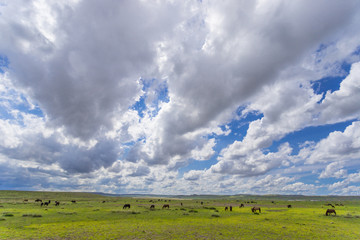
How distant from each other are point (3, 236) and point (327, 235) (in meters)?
37.8

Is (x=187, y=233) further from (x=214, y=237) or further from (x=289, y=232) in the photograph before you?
(x=289, y=232)

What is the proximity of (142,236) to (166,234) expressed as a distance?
9.81 feet

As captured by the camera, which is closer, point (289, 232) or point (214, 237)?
point (214, 237)

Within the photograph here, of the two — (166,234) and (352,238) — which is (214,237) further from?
(352,238)

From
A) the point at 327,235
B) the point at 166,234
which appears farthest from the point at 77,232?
the point at 327,235

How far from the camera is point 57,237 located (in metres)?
21.3

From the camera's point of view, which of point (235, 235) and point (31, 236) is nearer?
point (31, 236)

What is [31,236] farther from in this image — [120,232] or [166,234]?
[166,234]

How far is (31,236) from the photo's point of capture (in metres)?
21.4

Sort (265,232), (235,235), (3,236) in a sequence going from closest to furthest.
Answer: (3,236) < (235,235) < (265,232)

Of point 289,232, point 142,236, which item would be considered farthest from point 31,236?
point 289,232

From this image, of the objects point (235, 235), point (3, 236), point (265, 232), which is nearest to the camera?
point (3, 236)

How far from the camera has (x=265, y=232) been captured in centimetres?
2508

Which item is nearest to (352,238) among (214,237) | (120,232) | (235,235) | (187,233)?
(235,235)
